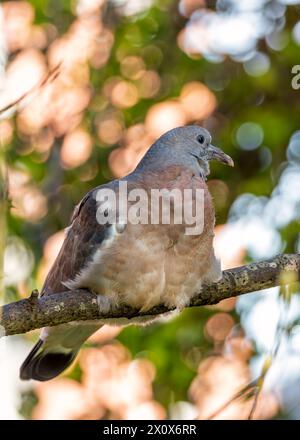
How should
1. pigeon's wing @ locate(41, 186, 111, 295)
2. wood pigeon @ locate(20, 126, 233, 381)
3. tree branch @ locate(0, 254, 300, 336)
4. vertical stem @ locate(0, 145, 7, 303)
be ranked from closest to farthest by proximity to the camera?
vertical stem @ locate(0, 145, 7, 303) → tree branch @ locate(0, 254, 300, 336) → wood pigeon @ locate(20, 126, 233, 381) → pigeon's wing @ locate(41, 186, 111, 295)

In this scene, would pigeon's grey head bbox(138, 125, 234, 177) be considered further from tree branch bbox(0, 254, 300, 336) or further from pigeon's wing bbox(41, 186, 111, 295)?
tree branch bbox(0, 254, 300, 336)

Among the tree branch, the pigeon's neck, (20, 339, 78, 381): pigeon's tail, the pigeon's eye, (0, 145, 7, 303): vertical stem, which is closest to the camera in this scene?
(0, 145, 7, 303): vertical stem

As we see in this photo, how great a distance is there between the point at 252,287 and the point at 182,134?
1010 millimetres

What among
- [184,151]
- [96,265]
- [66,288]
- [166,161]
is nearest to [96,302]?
[96,265]

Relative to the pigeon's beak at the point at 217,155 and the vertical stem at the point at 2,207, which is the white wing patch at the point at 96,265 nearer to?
the pigeon's beak at the point at 217,155

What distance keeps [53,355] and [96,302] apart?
1018 mm

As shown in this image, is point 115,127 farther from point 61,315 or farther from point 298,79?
point 61,315

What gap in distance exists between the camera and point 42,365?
444 cm

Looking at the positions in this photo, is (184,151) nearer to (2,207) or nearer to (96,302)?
(96,302)

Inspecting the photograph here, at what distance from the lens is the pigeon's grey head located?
13.4ft

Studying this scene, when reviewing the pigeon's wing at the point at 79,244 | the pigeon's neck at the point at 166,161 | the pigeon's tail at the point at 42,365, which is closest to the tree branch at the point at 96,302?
the pigeon's wing at the point at 79,244

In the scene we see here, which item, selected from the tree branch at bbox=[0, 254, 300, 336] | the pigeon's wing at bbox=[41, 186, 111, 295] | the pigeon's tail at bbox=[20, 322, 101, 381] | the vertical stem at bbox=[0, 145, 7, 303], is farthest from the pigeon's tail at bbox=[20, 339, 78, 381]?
the vertical stem at bbox=[0, 145, 7, 303]

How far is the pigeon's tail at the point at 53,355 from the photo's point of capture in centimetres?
436

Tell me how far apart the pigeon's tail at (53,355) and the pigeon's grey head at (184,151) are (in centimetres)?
93
